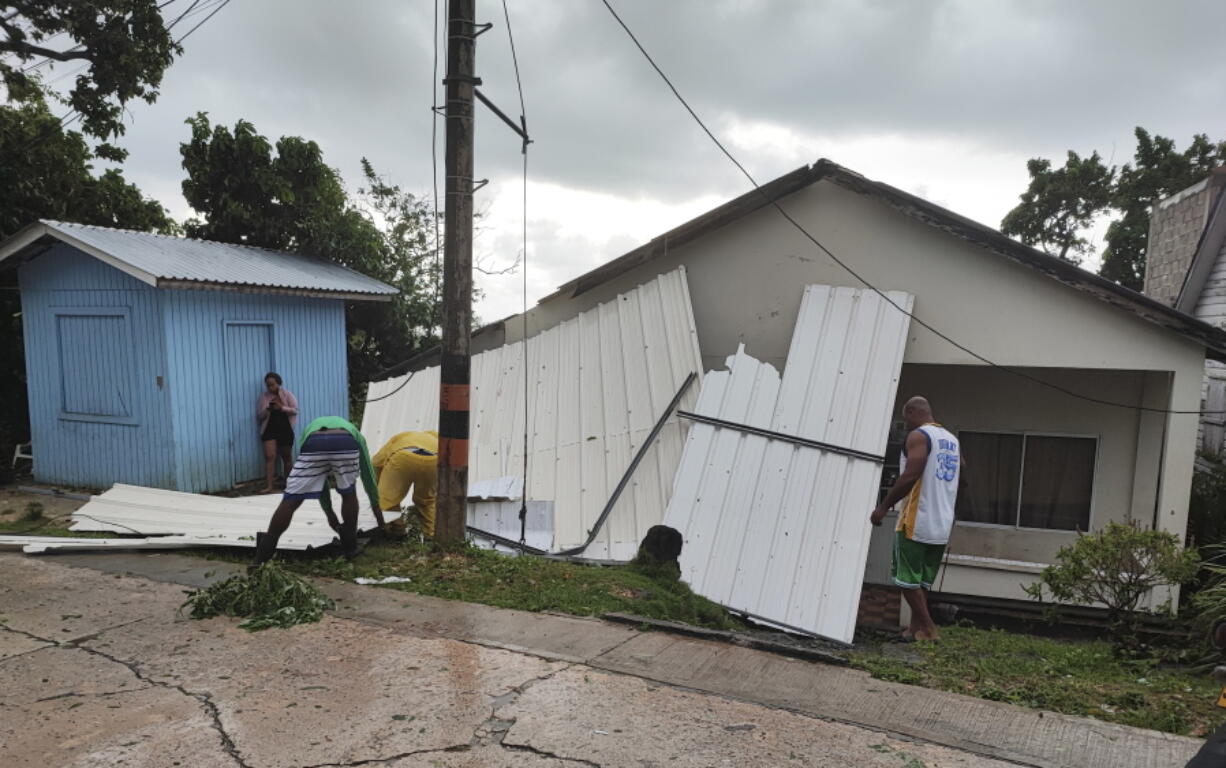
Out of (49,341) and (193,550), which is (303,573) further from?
(49,341)

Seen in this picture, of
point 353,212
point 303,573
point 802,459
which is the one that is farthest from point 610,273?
point 353,212

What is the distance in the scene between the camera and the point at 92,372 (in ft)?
30.7

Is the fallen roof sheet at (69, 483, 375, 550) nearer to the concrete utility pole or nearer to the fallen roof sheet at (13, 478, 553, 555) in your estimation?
the fallen roof sheet at (13, 478, 553, 555)

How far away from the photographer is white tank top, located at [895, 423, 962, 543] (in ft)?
18.0

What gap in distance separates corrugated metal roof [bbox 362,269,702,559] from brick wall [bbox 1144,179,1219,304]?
8768mm

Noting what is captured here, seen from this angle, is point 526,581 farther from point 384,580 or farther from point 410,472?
point 410,472

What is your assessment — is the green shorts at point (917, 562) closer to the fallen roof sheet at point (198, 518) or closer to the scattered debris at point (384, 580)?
the scattered debris at point (384, 580)

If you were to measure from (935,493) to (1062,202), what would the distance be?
23266mm

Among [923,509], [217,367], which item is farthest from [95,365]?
[923,509]

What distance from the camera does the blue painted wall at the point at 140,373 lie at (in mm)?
8867

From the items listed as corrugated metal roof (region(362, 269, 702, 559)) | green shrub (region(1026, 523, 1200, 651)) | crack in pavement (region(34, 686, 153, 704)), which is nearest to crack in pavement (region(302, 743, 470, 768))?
crack in pavement (region(34, 686, 153, 704))

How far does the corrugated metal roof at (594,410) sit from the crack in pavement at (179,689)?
347cm

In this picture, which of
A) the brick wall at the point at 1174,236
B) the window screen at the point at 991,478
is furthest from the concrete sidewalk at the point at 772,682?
the brick wall at the point at 1174,236

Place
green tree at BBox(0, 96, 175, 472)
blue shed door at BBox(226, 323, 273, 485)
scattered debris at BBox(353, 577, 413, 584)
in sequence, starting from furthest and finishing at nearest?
green tree at BBox(0, 96, 175, 472) < blue shed door at BBox(226, 323, 273, 485) < scattered debris at BBox(353, 577, 413, 584)
